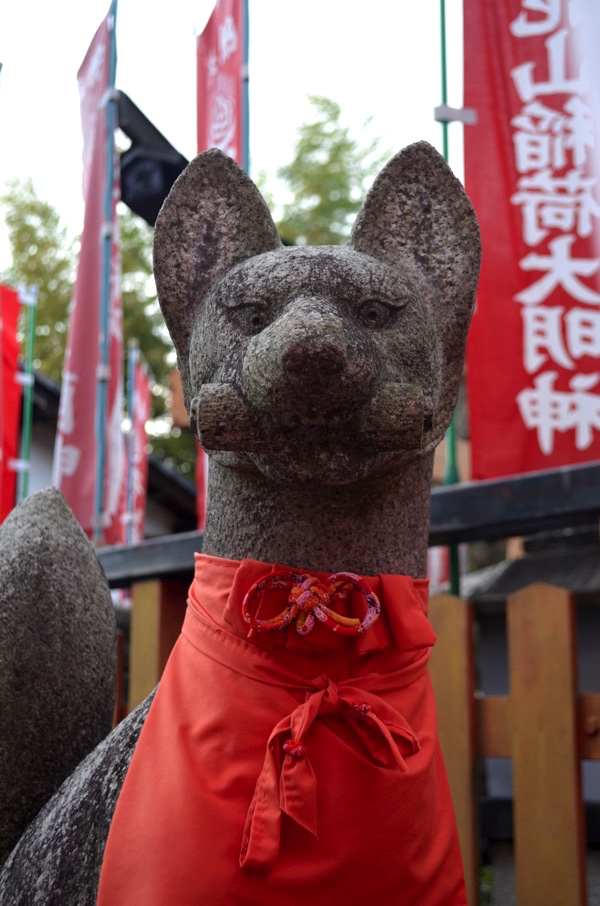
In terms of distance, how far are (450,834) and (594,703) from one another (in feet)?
2.84

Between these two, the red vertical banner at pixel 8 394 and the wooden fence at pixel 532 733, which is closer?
the wooden fence at pixel 532 733

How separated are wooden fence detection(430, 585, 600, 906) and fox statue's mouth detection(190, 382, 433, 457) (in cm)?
108

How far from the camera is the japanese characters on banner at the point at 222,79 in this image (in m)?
4.11

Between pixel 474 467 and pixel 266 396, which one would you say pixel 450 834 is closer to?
→ pixel 266 396

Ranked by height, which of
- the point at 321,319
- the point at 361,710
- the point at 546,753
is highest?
the point at 321,319

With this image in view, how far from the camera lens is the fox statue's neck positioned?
134 cm

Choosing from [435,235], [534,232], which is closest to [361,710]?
[435,235]

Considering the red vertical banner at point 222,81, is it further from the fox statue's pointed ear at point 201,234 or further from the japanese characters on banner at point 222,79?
the fox statue's pointed ear at point 201,234

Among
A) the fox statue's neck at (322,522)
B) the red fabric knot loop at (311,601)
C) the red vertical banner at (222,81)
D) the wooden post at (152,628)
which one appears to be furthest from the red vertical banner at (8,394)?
the red fabric knot loop at (311,601)

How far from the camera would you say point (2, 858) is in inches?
58.1

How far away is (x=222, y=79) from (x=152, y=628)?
8.92 feet

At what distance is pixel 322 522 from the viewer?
4.41ft

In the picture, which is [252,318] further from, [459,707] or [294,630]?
[459,707]

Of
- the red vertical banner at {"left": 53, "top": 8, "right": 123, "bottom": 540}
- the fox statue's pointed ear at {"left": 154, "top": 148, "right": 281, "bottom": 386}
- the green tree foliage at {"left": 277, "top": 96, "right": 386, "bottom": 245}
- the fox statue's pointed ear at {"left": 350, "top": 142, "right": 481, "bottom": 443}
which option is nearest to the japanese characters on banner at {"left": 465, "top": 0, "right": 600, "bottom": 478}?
the fox statue's pointed ear at {"left": 350, "top": 142, "right": 481, "bottom": 443}
